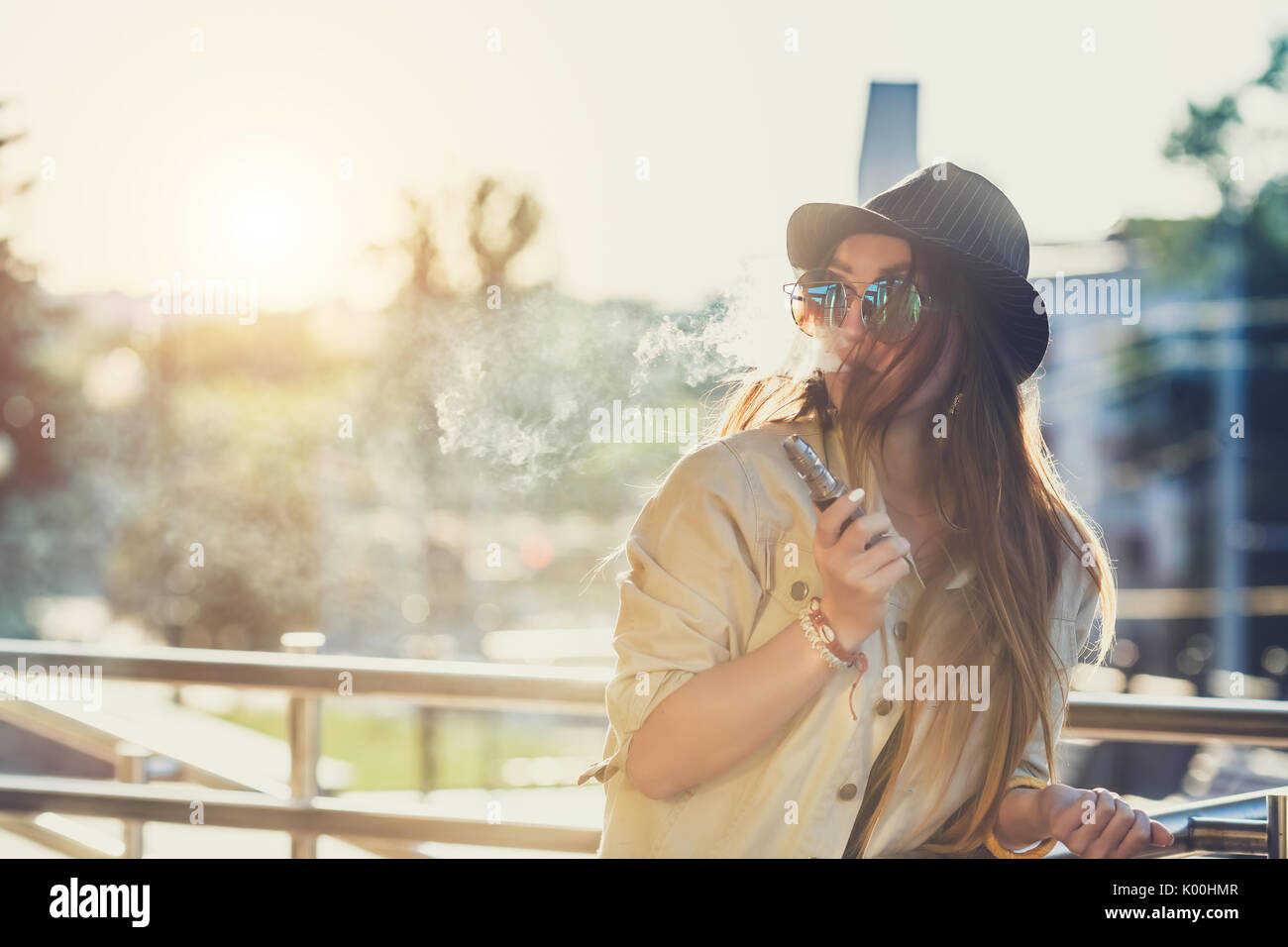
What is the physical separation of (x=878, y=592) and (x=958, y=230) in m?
0.54

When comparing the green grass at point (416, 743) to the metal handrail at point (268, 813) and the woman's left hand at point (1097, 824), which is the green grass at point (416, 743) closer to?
the metal handrail at point (268, 813)

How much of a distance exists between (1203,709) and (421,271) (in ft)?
10.4

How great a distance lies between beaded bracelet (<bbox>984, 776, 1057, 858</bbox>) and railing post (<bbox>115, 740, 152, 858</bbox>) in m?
1.77

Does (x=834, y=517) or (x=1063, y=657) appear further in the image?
(x=1063, y=657)

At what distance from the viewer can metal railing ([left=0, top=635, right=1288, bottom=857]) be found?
177cm

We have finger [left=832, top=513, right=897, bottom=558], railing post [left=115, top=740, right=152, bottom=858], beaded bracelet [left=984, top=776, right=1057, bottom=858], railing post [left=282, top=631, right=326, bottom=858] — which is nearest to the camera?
finger [left=832, top=513, right=897, bottom=558]

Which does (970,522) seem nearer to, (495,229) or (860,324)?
(860,324)

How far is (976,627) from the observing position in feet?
4.81

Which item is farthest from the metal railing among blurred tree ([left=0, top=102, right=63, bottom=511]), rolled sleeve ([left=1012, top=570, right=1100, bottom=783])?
blurred tree ([left=0, top=102, right=63, bottom=511])

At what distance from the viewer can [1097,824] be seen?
1295 mm

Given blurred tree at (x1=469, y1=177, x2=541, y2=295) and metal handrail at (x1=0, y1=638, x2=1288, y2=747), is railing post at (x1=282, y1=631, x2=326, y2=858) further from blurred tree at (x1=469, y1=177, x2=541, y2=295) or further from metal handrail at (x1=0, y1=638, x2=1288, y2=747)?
blurred tree at (x1=469, y1=177, x2=541, y2=295)

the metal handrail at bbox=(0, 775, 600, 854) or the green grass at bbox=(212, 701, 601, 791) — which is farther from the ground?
the metal handrail at bbox=(0, 775, 600, 854)

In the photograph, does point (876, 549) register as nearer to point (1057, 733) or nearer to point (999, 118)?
point (1057, 733)

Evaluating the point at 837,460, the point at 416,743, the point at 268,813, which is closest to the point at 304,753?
the point at 268,813
